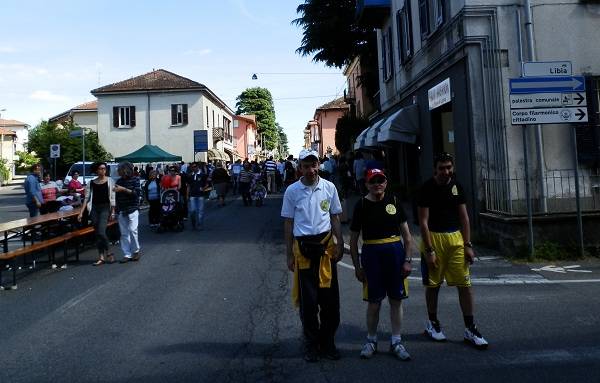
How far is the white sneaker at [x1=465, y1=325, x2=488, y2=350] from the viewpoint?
5.13m

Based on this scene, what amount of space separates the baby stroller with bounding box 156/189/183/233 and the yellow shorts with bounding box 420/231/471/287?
1011 cm

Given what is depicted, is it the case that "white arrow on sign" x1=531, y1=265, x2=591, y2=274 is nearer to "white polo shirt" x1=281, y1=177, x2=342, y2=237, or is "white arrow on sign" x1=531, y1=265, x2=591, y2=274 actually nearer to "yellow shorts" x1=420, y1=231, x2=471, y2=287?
"yellow shorts" x1=420, y1=231, x2=471, y2=287

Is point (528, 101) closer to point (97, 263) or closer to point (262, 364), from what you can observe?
point (262, 364)

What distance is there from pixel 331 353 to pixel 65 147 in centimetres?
4066

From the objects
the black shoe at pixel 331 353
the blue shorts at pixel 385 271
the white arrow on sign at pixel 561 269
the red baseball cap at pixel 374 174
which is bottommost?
the black shoe at pixel 331 353

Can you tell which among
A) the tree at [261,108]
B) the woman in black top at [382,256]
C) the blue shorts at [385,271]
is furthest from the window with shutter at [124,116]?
the tree at [261,108]

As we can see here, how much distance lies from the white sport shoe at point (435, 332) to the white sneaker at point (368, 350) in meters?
0.73

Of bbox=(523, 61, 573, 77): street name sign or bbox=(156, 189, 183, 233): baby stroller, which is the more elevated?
bbox=(523, 61, 573, 77): street name sign

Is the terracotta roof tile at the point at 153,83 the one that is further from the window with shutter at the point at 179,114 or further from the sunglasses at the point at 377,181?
the sunglasses at the point at 377,181

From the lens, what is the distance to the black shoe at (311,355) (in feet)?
16.1

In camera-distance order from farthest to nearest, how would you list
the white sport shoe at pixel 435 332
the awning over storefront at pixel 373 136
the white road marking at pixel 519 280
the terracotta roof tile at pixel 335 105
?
the terracotta roof tile at pixel 335 105 < the awning over storefront at pixel 373 136 < the white road marking at pixel 519 280 < the white sport shoe at pixel 435 332

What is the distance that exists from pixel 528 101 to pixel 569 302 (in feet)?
13.7

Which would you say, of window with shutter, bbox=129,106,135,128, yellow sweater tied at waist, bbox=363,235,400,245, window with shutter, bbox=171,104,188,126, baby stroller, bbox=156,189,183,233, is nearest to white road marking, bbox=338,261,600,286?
yellow sweater tied at waist, bbox=363,235,400,245

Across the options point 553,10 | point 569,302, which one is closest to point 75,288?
point 569,302
